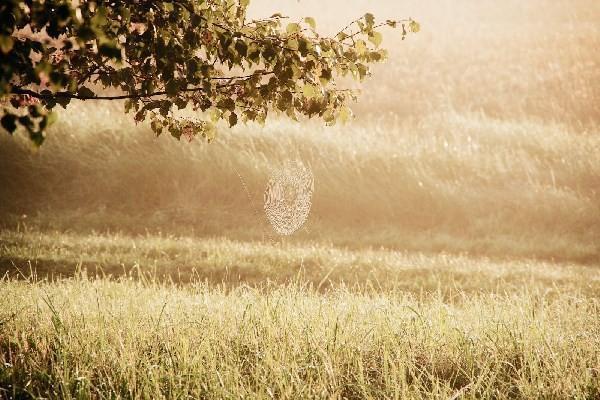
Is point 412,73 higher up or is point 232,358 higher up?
point 412,73

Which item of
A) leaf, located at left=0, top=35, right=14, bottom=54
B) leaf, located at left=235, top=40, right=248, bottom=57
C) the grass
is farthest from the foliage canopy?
the grass

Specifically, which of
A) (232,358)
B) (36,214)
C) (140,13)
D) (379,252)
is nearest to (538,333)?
(232,358)

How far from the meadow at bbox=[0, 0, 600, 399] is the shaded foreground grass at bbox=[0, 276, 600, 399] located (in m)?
0.03

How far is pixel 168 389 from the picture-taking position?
4.34 m

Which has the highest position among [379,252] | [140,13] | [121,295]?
[140,13]

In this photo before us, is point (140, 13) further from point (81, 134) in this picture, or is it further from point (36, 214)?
point (81, 134)

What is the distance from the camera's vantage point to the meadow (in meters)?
4.57

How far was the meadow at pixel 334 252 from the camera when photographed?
15.0 feet

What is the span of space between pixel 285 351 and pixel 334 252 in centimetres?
595

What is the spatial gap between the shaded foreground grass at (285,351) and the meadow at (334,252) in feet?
0.09

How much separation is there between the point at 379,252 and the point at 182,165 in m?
6.18

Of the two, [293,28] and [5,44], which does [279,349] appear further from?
[5,44]

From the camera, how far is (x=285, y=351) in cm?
481

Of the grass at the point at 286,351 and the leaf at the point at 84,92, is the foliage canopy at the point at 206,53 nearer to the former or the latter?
the leaf at the point at 84,92
